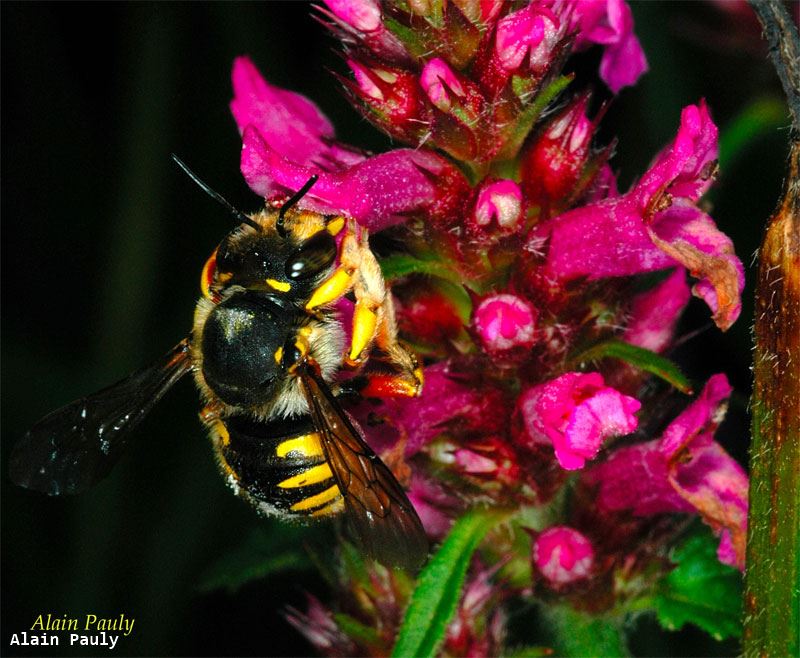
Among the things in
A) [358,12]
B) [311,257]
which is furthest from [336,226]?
[358,12]

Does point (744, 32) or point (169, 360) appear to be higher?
point (744, 32)

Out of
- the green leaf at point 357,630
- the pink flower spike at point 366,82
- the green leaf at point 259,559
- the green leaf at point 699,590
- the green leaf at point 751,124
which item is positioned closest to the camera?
the pink flower spike at point 366,82

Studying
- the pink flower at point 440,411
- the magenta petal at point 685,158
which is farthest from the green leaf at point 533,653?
the magenta petal at point 685,158

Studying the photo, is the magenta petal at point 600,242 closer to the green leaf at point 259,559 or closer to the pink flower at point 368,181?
the pink flower at point 368,181

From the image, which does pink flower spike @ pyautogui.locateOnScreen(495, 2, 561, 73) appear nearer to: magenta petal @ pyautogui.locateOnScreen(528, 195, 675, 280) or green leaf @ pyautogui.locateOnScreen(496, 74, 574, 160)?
green leaf @ pyautogui.locateOnScreen(496, 74, 574, 160)

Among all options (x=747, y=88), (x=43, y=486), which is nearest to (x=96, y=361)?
(x=43, y=486)

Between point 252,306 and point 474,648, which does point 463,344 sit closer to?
point 252,306
